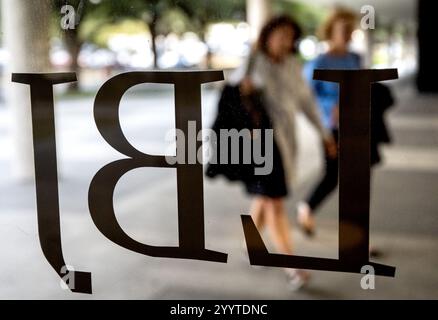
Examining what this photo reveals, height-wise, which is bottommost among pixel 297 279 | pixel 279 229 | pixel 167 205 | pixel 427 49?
pixel 297 279

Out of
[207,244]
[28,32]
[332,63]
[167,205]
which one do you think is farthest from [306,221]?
[28,32]

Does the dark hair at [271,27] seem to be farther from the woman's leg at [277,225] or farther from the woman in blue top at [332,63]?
the woman's leg at [277,225]

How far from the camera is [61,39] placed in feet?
8.00

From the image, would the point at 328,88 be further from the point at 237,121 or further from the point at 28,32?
the point at 28,32

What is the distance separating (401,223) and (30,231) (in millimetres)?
3361

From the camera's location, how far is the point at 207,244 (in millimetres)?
2510

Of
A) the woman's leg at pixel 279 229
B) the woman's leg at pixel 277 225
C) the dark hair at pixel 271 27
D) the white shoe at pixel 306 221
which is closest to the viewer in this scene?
the dark hair at pixel 271 27

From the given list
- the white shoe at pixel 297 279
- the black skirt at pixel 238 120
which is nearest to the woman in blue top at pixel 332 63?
the white shoe at pixel 297 279

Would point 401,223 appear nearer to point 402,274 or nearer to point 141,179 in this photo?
point 402,274

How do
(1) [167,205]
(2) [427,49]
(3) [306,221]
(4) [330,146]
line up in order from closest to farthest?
(4) [330,146]
(3) [306,221]
(1) [167,205]
(2) [427,49]

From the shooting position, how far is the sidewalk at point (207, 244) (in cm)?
271

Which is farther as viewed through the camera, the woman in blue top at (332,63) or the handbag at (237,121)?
the woman in blue top at (332,63)
